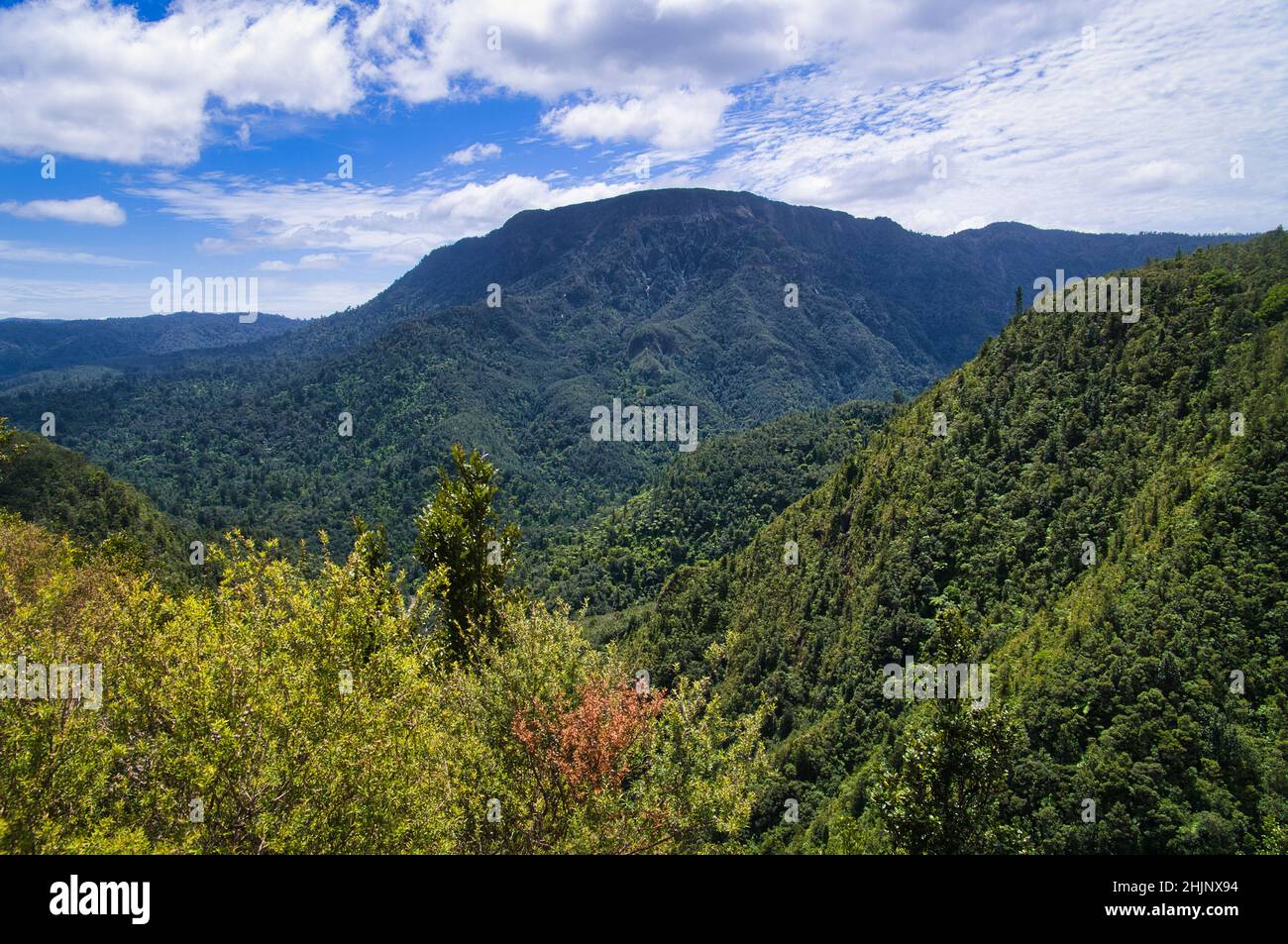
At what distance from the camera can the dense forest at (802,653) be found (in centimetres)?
1034

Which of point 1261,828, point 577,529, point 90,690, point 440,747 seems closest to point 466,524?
point 440,747

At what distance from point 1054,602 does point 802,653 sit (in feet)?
92.9

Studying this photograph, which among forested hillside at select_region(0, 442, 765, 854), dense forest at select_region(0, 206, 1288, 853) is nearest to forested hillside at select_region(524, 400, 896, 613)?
dense forest at select_region(0, 206, 1288, 853)

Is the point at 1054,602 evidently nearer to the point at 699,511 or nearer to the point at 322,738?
the point at 322,738

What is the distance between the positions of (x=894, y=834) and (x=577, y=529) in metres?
171

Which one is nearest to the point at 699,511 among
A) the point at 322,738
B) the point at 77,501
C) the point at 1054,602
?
the point at 1054,602

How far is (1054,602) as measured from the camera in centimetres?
5412

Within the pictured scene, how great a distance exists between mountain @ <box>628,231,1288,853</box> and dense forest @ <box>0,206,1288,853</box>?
0.24 meters

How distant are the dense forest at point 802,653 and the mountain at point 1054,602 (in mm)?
245

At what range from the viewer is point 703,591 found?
318 ft

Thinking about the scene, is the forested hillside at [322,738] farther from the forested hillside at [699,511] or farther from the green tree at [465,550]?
the forested hillside at [699,511]
